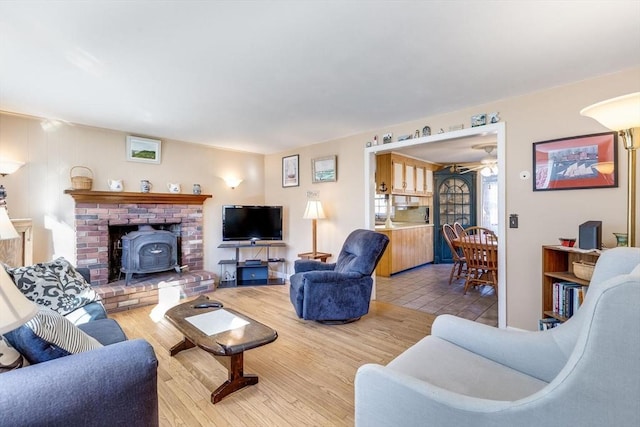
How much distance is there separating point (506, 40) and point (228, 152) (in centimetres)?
411

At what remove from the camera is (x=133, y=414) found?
1.17 m

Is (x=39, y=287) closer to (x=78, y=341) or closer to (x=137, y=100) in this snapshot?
(x=78, y=341)

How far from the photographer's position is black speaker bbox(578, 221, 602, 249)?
217cm

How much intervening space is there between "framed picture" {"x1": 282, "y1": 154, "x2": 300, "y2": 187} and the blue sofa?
12.5ft

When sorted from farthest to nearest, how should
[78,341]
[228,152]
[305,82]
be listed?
1. [228,152]
2. [305,82]
3. [78,341]

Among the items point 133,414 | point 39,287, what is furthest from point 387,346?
point 39,287

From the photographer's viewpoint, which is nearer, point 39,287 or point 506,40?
point 506,40

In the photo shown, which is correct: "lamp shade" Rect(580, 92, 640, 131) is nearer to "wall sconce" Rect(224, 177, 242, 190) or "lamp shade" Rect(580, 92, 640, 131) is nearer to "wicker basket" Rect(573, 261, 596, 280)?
"wicker basket" Rect(573, 261, 596, 280)

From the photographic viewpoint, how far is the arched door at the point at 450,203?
250 inches

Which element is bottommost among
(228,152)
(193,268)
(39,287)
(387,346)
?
(387,346)

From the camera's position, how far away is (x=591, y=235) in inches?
86.2

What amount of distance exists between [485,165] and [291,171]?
3.25 metres

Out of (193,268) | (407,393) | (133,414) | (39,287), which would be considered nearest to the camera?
(407,393)

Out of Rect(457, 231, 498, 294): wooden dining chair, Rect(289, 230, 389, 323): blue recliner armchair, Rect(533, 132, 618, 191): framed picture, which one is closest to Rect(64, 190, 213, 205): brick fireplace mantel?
Rect(289, 230, 389, 323): blue recliner armchair
